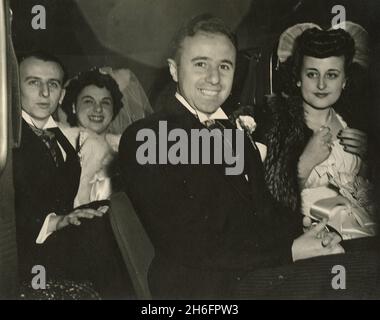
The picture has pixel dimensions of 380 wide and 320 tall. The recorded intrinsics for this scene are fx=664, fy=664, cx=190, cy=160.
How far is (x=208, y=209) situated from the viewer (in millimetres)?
2637

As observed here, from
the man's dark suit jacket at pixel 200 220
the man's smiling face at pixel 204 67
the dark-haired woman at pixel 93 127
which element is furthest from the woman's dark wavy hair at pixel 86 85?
the man's smiling face at pixel 204 67

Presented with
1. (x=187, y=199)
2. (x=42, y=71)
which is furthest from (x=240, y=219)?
(x=42, y=71)

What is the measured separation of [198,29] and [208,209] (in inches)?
28.1

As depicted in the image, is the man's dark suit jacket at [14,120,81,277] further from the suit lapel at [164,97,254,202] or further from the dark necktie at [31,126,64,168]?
the suit lapel at [164,97,254,202]

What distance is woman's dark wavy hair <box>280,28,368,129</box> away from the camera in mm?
2664

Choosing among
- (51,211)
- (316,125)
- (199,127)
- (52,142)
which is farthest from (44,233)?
(316,125)

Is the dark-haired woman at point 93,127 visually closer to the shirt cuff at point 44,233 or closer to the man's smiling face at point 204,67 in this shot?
the shirt cuff at point 44,233

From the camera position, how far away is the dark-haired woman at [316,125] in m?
2.67

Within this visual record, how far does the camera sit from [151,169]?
2.65 m

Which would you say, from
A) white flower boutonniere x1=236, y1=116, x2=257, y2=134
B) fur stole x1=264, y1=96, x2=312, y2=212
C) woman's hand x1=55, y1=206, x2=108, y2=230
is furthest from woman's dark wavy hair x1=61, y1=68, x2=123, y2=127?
fur stole x1=264, y1=96, x2=312, y2=212

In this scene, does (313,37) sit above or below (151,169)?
above

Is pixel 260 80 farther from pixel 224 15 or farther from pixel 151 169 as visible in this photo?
pixel 151 169

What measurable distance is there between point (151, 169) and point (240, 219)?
41 centimetres

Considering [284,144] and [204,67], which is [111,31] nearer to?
[204,67]
